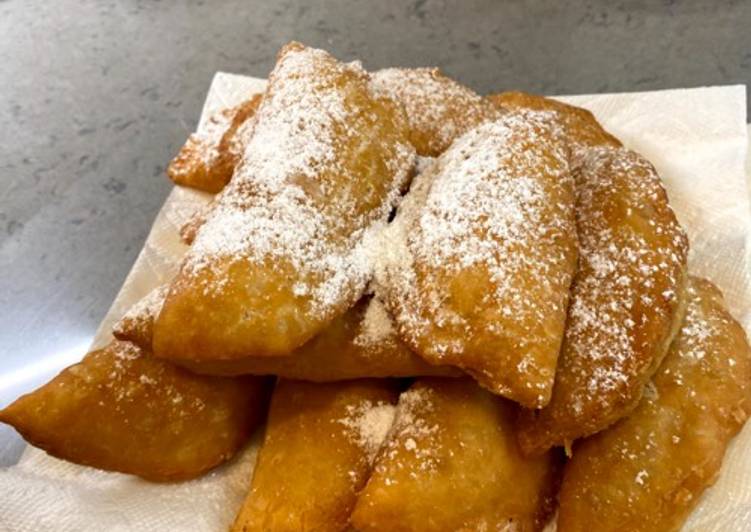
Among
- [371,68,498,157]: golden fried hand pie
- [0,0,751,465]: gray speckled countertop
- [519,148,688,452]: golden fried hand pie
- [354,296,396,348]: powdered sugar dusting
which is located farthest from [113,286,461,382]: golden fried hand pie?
[0,0,751,465]: gray speckled countertop

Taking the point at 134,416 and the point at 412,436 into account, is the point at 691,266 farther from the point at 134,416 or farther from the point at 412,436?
the point at 134,416

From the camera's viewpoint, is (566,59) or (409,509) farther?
(566,59)

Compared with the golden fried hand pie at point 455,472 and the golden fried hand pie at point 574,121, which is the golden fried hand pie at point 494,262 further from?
the golden fried hand pie at point 574,121

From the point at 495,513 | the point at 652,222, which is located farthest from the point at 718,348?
the point at 495,513

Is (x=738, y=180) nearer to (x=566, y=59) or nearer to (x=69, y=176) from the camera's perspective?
(x=566, y=59)

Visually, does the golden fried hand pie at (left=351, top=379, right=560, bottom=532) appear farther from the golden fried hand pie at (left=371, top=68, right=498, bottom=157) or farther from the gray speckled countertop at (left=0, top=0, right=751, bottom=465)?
the gray speckled countertop at (left=0, top=0, right=751, bottom=465)

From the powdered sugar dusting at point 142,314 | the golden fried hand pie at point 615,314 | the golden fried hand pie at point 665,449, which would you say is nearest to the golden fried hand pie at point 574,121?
the golden fried hand pie at point 615,314

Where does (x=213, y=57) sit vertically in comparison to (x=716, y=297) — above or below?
below
